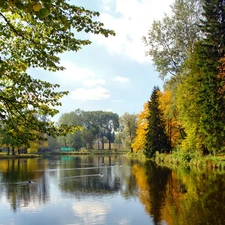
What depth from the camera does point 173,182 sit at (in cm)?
2089

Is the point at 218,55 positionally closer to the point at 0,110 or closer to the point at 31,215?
the point at 31,215

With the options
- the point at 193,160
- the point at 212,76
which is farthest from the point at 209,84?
the point at 193,160

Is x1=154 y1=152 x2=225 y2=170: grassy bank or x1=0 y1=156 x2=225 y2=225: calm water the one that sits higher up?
x1=154 y1=152 x2=225 y2=170: grassy bank

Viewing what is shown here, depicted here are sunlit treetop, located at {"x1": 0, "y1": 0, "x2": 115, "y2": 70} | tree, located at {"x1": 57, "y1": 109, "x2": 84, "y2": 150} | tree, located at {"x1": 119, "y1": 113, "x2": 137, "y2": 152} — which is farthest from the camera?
tree, located at {"x1": 57, "y1": 109, "x2": 84, "y2": 150}

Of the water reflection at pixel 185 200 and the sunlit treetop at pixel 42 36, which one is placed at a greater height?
the sunlit treetop at pixel 42 36

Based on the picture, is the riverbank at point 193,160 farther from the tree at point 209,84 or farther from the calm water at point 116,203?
the calm water at point 116,203

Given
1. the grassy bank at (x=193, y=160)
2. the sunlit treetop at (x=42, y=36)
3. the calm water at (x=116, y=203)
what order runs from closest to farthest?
the sunlit treetop at (x=42, y=36) → the calm water at (x=116, y=203) → the grassy bank at (x=193, y=160)

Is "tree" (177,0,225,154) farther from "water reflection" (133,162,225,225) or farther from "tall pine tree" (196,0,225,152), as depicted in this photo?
"water reflection" (133,162,225,225)

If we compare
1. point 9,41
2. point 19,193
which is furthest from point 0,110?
point 19,193

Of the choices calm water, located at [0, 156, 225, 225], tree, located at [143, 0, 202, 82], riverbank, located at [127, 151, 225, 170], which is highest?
tree, located at [143, 0, 202, 82]

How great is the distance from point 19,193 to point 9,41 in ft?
41.6

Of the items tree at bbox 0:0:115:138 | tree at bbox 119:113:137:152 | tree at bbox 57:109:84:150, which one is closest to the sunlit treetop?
tree at bbox 0:0:115:138

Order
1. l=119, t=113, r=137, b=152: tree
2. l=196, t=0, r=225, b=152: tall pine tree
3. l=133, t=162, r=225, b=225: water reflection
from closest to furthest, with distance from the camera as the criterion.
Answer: l=133, t=162, r=225, b=225: water reflection, l=196, t=0, r=225, b=152: tall pine tree, l=119, t=113, r=137, b=152: tree

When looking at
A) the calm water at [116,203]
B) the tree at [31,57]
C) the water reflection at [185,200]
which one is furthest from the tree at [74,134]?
the tree at [31,57]
